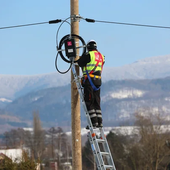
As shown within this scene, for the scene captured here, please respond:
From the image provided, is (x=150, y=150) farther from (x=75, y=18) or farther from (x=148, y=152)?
(x=75, y=18)

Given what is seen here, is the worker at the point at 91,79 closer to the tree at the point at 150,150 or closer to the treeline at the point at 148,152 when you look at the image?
the treeline at the point at 148,152

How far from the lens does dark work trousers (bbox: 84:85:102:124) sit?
45.1 ft

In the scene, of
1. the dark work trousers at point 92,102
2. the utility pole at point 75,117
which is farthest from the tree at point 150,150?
the dark work trousers at point 92,102

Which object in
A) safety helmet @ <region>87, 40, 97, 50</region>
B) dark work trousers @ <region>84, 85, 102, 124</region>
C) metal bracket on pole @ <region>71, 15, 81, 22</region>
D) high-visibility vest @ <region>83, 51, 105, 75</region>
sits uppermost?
metal bracket on pole @ <region>71, 15, 81, 22</region>

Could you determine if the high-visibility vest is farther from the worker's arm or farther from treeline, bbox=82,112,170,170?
treeline, bbox=82,112,170,170

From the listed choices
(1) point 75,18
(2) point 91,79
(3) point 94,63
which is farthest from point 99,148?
(1) point 75,18

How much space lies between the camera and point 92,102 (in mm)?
13914

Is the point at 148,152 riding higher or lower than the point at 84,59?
higher

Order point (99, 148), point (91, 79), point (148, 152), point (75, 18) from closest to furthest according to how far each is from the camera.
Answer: point (99, 148) < point (91, 79) < point (75, 18) < point (148, 152)

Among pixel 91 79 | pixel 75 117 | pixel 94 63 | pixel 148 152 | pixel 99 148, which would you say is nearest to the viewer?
pixel 99 148

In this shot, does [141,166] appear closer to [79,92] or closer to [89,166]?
[89,166]

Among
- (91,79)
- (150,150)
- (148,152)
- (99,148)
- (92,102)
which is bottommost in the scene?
(99,148)

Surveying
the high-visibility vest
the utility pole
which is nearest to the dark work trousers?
the high-visibility vest

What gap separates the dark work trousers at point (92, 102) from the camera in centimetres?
1375
